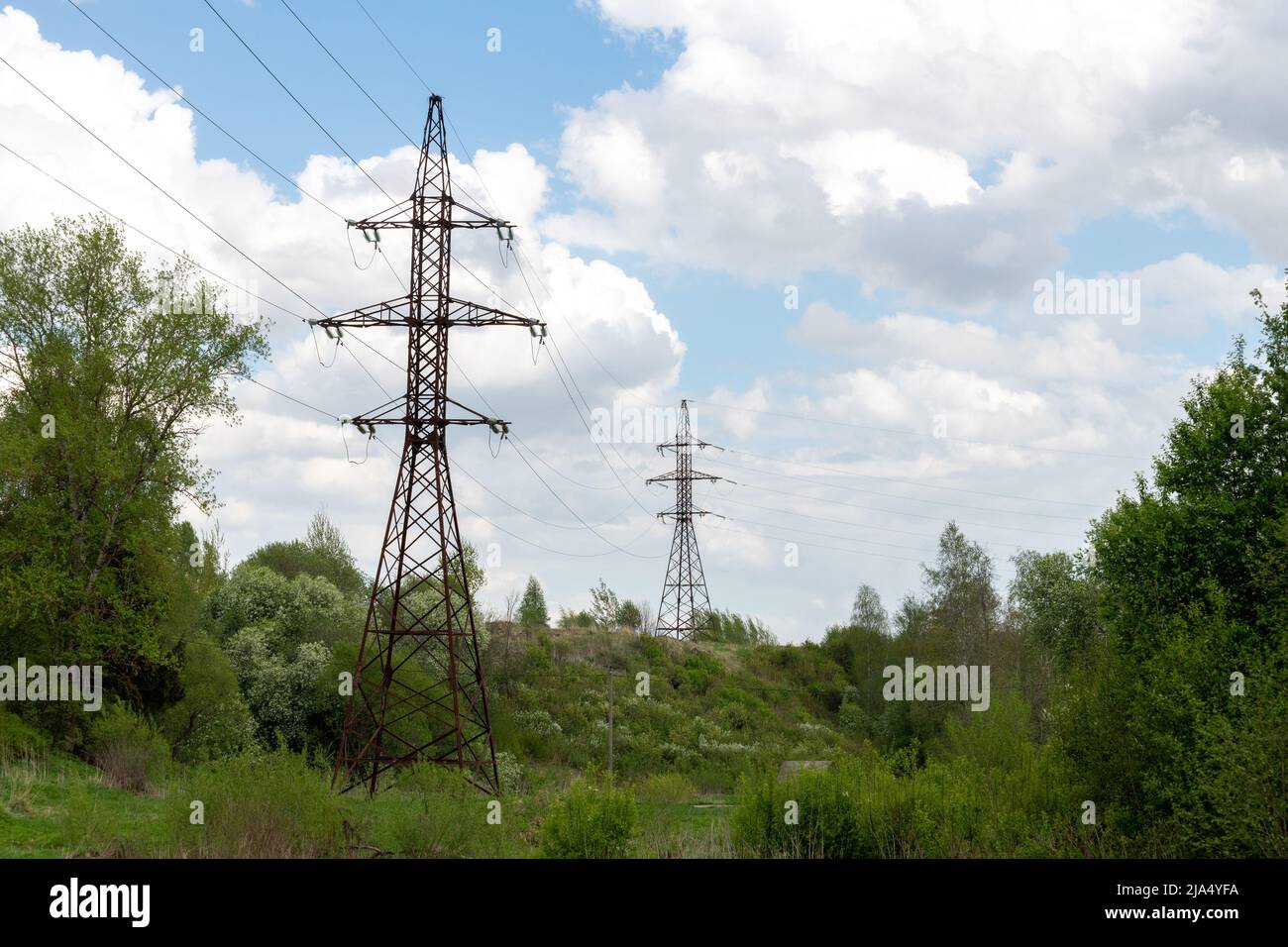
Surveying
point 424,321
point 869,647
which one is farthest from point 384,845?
point 869,647

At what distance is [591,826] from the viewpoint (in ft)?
61.7

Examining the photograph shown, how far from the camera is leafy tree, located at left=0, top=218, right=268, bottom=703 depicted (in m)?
32.2

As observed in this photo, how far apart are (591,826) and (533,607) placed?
202 feet

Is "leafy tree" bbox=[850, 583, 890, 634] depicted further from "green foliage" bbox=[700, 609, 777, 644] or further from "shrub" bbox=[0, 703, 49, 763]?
"shrub" bbox=[0, 703, 49, 763]

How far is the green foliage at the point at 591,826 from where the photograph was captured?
736 inches

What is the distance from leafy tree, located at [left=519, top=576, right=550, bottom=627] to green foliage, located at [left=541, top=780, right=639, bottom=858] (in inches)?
2000

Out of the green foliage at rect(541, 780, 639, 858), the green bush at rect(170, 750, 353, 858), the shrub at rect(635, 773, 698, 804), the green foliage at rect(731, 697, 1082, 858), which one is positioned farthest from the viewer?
the shrub at rect(635, 773, 698, 804)

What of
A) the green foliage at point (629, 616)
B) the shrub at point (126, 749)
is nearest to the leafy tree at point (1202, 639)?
the shrub at point (126, 749)

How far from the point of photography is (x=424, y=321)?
2958cm

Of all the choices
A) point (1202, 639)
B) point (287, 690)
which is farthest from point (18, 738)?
point (1202, 639)

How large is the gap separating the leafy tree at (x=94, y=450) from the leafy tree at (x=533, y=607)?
36.8m

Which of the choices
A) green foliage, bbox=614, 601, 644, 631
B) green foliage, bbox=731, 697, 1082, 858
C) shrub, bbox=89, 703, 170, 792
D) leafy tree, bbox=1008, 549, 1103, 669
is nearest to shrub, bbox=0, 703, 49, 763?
shrub, bbox=89, 703, 170, 792

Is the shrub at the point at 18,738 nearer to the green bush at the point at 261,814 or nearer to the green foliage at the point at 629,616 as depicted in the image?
the green bush at the point at 261,814
